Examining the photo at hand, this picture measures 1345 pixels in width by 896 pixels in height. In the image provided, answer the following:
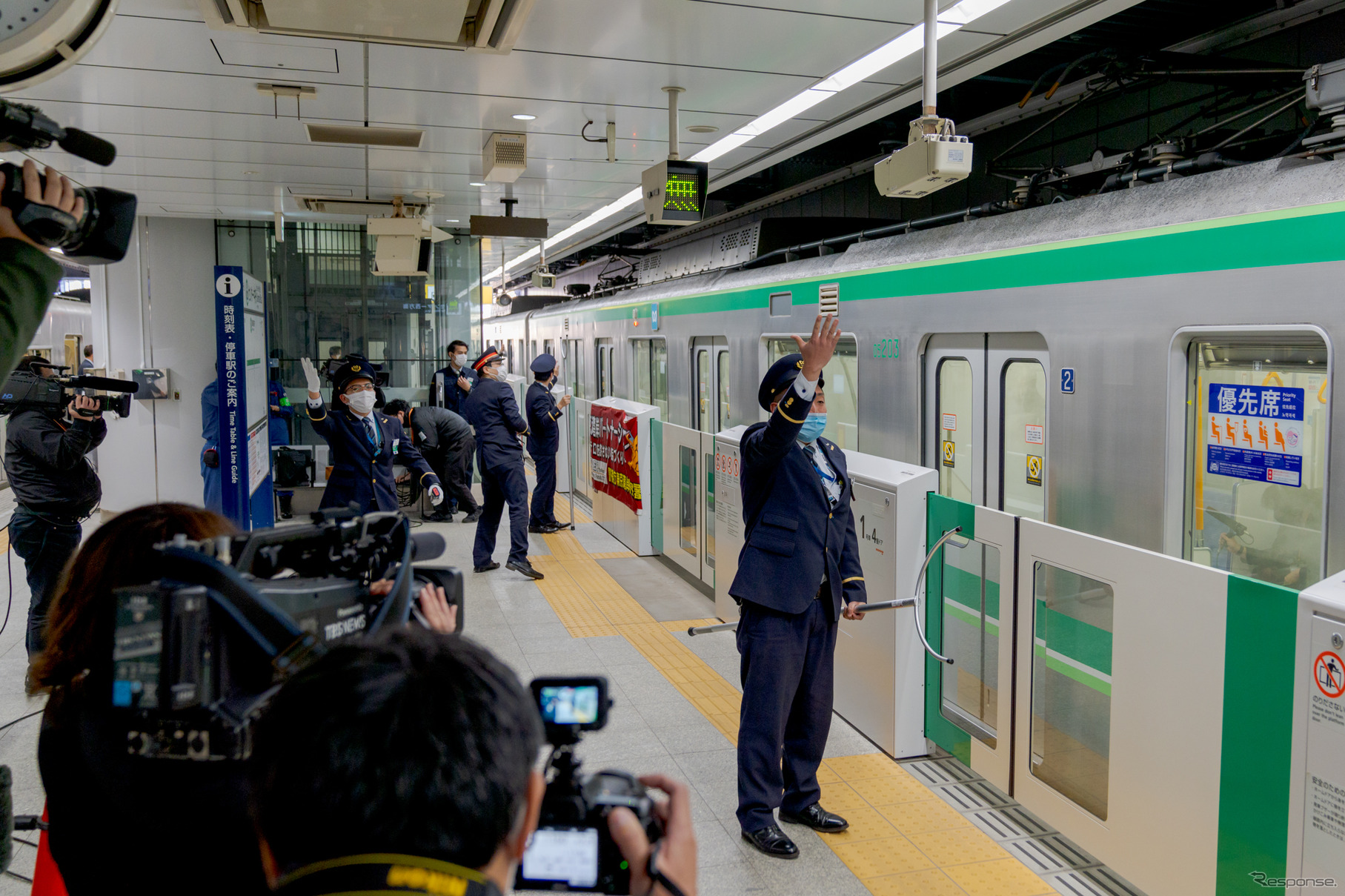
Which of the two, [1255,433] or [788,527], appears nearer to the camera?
[1255,433]

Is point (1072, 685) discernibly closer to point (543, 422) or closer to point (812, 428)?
point (812, 428)

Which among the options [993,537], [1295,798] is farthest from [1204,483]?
[1295,798]

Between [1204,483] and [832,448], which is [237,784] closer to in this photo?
[832,448]

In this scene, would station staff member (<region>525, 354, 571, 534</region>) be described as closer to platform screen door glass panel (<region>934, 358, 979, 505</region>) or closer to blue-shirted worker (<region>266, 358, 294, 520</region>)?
blue-shirted worker (<region>266, 358, 294, 520</region>)

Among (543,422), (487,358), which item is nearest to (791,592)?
(487,358)

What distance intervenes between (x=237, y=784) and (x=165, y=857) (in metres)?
0.13

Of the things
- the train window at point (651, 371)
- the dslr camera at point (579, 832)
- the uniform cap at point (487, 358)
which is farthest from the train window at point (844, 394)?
the dslr camera at point (579, 832)

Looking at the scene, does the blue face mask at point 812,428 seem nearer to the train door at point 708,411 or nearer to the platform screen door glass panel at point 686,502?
the train door at point 708,411

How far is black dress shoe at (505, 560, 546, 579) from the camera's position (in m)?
7.68

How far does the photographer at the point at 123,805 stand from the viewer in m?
1.27

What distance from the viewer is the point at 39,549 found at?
4699 mm

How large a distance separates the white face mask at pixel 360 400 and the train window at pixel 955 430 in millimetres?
3166

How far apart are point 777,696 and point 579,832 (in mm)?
2452

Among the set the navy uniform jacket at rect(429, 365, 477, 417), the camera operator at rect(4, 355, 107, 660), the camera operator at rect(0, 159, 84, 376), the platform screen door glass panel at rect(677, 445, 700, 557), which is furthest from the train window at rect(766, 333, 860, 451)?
the navy uniform jacket at rect(429, 365, 477, 417)
